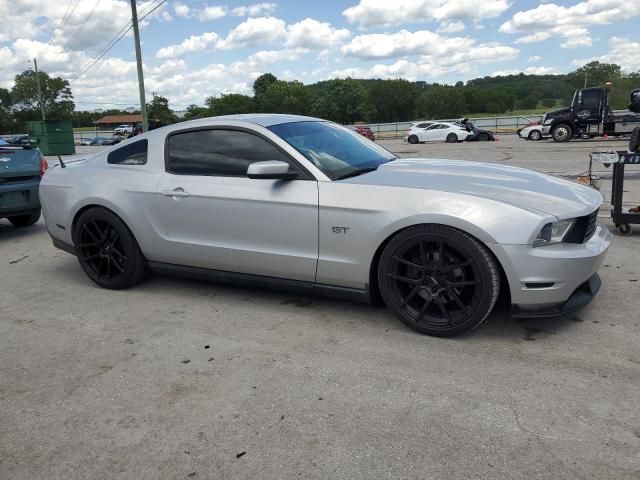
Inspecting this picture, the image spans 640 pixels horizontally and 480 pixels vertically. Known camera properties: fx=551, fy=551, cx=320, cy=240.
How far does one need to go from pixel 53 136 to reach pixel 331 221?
32419 mm

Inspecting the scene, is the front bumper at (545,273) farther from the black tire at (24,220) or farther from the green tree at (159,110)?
the green tree at (159,110)

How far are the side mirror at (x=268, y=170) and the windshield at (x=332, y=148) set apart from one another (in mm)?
261

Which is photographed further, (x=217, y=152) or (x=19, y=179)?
(x=19, y=179)

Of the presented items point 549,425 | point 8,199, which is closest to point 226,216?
point 549,425

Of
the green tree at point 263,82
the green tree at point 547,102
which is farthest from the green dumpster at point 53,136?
the green tree at point 263,82

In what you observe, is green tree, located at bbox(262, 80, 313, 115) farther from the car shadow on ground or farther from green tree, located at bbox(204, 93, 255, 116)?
the car shadow on ground

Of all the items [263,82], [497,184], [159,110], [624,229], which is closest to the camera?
[497,184]

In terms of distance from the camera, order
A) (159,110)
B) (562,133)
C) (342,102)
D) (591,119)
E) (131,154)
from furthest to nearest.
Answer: (342,102) < (159,110) < (562,133) < (591,119) < (131,154)

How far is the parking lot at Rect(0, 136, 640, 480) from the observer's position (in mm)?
2381

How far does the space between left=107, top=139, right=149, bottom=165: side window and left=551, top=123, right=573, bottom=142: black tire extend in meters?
23.3

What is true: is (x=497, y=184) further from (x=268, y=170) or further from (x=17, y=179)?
(x=17, y=179)

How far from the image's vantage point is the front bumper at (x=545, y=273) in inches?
128

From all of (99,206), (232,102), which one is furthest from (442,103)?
(99,206)

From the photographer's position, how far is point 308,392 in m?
2.95
